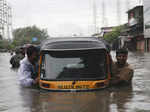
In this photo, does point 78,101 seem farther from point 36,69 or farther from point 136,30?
point 136,30

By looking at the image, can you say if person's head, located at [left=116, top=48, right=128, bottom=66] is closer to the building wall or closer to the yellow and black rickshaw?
the yellow and black rickshaw

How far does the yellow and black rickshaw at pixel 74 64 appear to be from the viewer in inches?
319

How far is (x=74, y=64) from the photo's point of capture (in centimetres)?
821

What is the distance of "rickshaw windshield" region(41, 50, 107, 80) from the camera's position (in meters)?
8.18

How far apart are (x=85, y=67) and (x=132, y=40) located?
7630 centimetres

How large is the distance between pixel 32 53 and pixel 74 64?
120cm

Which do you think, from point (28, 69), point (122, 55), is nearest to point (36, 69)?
point (28, 69)

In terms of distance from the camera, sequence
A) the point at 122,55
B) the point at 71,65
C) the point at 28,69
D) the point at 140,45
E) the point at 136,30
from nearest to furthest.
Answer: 1. the point at 71,65
2. the point at 122,55
3. the point at 28,69
4. the point at 140,45
5. the point at 136,30

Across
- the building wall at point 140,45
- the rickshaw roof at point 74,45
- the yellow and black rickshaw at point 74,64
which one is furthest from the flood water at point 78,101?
the building wall at point 140,45

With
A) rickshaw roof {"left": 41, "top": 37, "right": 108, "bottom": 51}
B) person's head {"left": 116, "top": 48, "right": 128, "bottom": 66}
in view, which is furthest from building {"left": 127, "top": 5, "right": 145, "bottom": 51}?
rickshaw roof {"left": 41, "top": 37, "right": 108, "bottom": 51}

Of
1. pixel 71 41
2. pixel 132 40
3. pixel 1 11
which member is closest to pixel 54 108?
pixel 71 41

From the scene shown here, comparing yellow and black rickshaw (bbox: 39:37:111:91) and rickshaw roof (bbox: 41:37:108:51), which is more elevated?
rickshaw roof (bbox: 41:37:108:51)

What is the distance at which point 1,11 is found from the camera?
421 feet

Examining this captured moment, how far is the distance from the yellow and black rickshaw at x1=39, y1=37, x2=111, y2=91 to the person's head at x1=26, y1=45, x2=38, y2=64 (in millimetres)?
267
